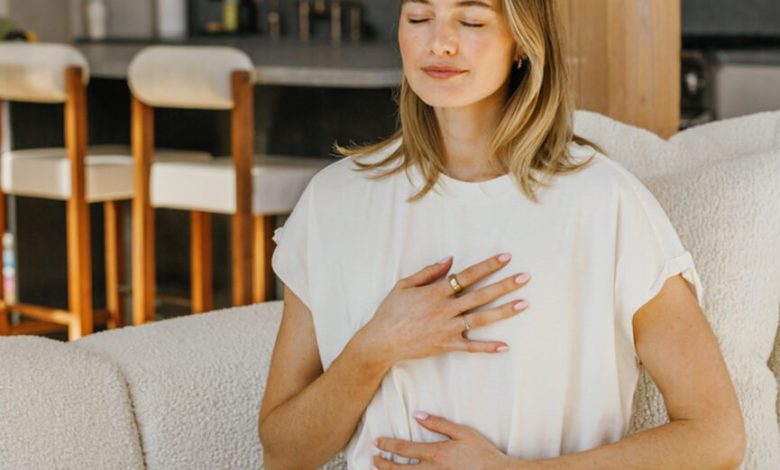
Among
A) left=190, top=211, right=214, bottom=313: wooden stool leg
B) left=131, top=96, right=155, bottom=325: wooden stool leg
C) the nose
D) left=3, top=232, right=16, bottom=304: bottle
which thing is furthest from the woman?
left=3, top=232, right=16, bottom=304: bottle

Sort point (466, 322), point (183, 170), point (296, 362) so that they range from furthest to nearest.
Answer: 1. point (183, 170)
2. point (296, 362)
3. point (466, 322)

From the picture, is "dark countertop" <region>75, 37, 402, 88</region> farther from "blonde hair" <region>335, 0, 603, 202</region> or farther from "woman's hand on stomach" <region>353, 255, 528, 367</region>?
"woman's hand on stomach" <region>353, 255, 528, 367</region>

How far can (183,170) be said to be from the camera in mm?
3555

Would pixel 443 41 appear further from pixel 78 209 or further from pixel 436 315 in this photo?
pixel 78 209

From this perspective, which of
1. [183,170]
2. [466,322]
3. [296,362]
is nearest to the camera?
[466,322]

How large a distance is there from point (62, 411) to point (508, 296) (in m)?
0.53

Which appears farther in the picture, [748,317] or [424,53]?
[748,317]

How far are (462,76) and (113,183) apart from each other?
Result: 2533mm

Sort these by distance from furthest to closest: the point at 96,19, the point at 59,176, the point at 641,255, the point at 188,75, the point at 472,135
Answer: the point at 96,19 → the point at 59,176 → the point at 188,75 → the point at 472,135 → the point at 641,255

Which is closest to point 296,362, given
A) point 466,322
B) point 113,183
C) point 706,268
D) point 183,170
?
point 466,322

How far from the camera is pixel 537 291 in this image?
1399mm

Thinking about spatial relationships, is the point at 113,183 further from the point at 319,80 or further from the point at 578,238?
the point at 578,238

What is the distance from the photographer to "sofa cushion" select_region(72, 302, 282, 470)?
159cm

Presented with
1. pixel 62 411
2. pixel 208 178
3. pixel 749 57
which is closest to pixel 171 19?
pixel 208 178
